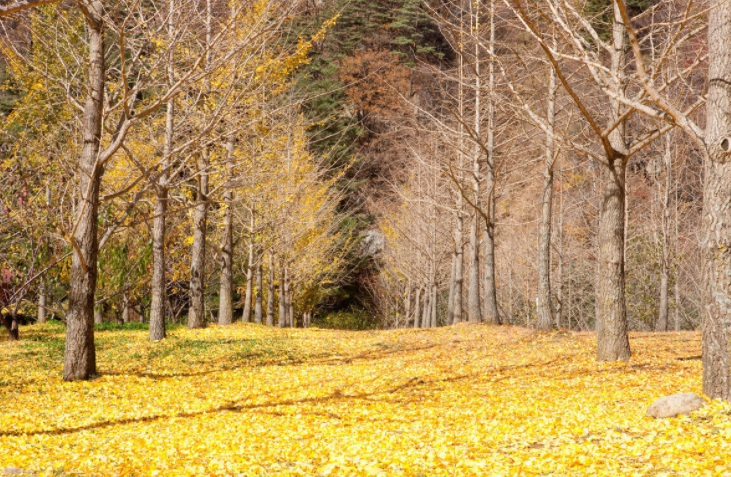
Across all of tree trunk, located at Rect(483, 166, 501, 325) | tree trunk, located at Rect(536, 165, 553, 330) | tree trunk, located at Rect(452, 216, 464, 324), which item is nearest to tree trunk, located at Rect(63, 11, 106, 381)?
tree trunk, located at Rect(536, 165, 553, 330)

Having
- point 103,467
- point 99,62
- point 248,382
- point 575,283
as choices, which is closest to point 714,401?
point 103,467

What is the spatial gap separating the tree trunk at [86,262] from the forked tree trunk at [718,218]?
7189 millimetres

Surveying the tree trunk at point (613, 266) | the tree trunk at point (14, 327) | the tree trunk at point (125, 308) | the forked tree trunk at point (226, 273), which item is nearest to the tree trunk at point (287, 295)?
the forked tree trunk at point (226, 273)

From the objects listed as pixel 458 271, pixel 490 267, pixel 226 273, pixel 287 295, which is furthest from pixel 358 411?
pixel 287 295

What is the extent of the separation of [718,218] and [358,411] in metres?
4.23

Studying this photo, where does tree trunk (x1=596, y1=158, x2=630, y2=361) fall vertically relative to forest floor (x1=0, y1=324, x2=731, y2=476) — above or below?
above

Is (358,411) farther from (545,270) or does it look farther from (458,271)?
(458,271)

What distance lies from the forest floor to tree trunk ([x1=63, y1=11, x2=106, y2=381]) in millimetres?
361

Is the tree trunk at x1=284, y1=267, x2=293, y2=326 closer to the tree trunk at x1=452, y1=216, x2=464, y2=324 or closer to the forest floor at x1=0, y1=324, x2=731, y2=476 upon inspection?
the tree trunk at x1=452, y1=216, x2=464, y2=324

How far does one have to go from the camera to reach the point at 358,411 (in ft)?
21.8

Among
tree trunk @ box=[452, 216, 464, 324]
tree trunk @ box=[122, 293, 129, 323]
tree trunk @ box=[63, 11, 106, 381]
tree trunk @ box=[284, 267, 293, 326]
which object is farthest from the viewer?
tree trunk @ box=[284, 267, 293, 326]

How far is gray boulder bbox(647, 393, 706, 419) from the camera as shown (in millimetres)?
4891

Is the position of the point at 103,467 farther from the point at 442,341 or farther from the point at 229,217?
the point at 229,217

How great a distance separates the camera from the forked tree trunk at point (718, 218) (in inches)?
193
